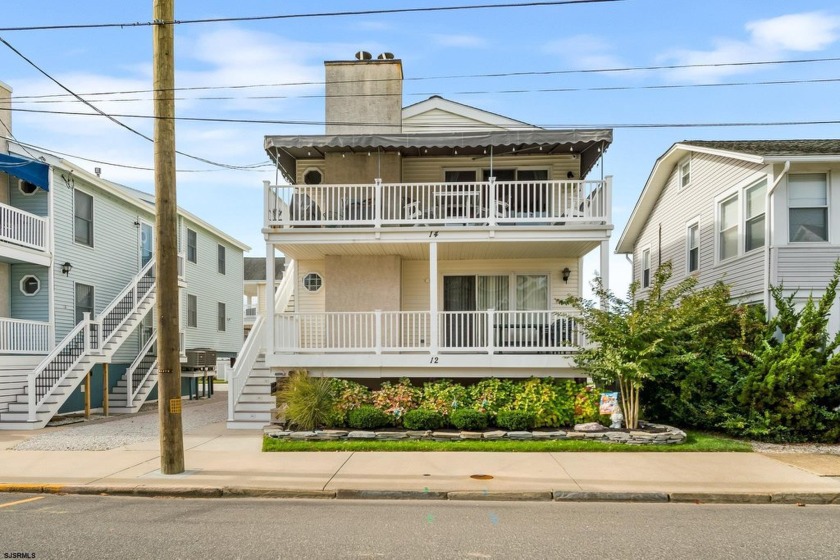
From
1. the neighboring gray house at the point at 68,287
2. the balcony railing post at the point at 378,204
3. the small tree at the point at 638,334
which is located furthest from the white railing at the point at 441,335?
the neighboring gray house at the point at 68,287

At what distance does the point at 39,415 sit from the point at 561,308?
1214 cm

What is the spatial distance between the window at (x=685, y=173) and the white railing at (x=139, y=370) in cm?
1641

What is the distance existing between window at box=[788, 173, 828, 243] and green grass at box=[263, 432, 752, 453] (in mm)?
5004

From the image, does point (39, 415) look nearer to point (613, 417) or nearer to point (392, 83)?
point (392, 83)

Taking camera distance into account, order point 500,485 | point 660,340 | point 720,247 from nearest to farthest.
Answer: point 500,485 → point 660,340 → point 720,247

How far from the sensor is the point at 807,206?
13.2m

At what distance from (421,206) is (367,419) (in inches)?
198

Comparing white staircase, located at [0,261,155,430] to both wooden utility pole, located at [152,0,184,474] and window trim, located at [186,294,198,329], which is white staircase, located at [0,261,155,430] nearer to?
window trim, located at [186,294,198,329]

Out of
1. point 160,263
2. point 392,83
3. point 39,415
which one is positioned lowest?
point 39,415

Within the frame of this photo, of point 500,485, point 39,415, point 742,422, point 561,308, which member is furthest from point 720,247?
point 39,415

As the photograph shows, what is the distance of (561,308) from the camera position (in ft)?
49.0

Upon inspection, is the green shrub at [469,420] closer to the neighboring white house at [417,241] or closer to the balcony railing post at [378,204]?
the neighboring white house at [417,241]

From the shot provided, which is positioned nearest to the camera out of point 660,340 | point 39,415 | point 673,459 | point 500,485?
point 500,485

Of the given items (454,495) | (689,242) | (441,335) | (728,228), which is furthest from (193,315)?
(454,495)
